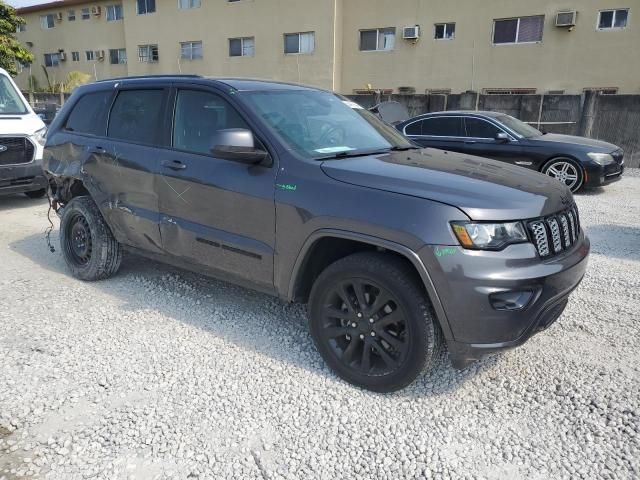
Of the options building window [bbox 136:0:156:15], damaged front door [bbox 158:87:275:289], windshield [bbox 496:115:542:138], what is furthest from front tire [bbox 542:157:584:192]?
building window [bbox 136:0:156:15]

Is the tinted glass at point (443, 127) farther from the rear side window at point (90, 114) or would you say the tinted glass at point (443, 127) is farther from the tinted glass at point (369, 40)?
the tinted glass at point (369, 40)

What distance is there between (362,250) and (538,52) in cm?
1847

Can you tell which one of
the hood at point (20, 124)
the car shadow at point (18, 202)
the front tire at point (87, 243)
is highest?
the hood at point (20, 124)

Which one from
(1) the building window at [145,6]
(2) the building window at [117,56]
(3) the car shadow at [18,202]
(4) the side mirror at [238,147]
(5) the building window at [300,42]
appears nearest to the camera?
(4) the side mirror at [238,147]

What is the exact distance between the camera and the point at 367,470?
2447 millimetres

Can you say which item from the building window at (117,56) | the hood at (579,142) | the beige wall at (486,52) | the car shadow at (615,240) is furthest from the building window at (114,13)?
the car shadow at (615,240)

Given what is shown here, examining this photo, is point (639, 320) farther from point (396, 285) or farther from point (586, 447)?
point (396, 285)

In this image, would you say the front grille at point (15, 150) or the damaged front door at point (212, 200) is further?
the front grille at point (15, 150)

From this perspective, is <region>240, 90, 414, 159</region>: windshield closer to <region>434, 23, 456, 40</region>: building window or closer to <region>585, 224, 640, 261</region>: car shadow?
<region>585, 224, 640, 261</region>: car shadow

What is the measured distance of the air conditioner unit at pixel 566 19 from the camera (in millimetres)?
17484

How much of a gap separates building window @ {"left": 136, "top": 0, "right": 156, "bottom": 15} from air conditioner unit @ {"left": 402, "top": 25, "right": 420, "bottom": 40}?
1553cm

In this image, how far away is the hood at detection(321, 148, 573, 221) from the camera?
106 inches

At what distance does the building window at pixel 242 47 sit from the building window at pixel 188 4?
9.87 feet

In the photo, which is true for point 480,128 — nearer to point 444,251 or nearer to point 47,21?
point 444,251
